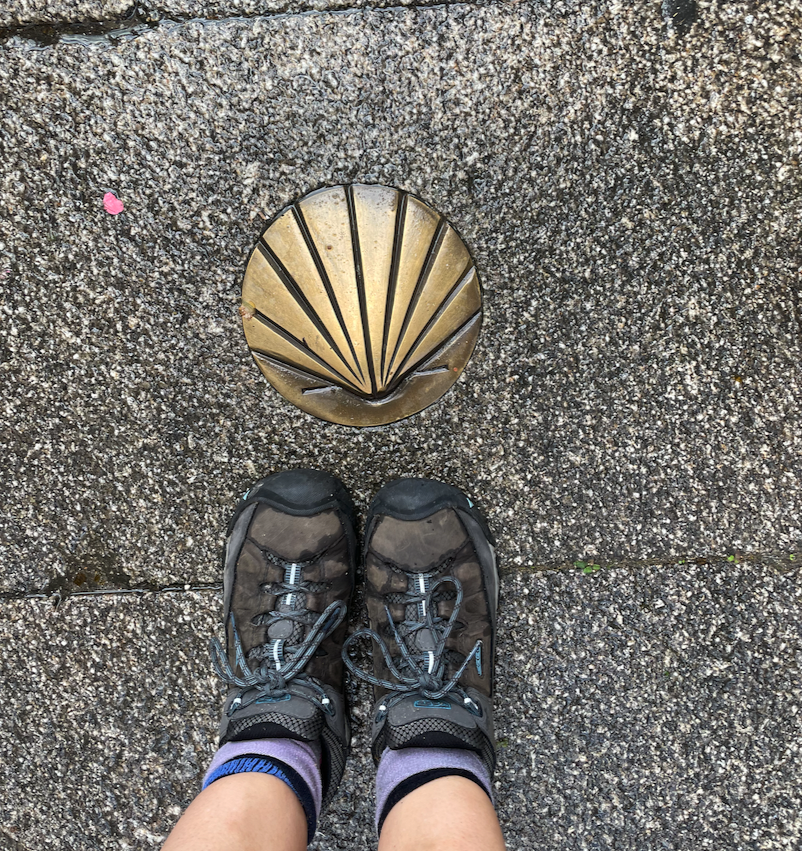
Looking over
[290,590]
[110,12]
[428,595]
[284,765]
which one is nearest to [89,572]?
[290,590]

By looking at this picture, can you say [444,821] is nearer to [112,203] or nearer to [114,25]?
[112,203]

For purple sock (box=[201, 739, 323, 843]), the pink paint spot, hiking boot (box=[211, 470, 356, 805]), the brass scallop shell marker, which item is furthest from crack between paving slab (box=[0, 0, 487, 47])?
purple sock (box=[201, 739, 323, 843])

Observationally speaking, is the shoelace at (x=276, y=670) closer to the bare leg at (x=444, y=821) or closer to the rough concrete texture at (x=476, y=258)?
the rough concrete texture at (x=476, y=258)

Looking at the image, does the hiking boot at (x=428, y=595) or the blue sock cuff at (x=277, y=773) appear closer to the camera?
the blue sock cuff at (x=277, y=773)

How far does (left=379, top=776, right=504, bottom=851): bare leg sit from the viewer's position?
1208 millimetres

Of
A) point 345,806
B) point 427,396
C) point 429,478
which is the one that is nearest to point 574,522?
point 429,478

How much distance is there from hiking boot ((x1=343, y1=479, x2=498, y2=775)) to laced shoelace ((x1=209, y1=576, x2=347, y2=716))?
91 mm

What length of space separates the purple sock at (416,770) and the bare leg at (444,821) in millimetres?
19

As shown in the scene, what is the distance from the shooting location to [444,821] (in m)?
1.24

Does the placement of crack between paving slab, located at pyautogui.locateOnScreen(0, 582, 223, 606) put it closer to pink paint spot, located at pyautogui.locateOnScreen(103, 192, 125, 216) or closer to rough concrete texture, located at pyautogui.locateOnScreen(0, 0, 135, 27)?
pink paint spot, located at pyautogui.locateOnScreen(103, 192, 125, 216)

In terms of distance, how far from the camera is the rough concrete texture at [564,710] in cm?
162

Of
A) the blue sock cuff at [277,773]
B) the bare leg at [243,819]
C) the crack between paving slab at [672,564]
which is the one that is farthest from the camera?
the crack between paving slab at [672,564]

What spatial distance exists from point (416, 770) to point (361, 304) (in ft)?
3.77

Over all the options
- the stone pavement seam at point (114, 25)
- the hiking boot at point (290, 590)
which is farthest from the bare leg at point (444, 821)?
the stone pavement seam at point (114, 25)
